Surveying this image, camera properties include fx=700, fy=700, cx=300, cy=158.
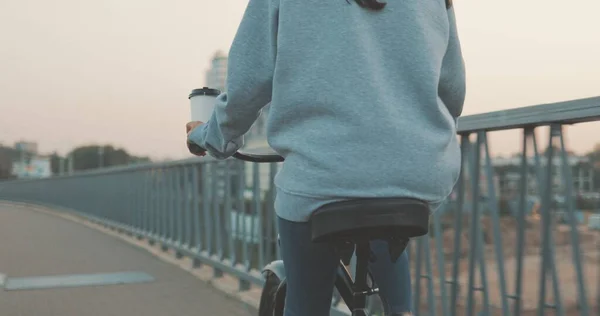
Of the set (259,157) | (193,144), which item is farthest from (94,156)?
(193,144)

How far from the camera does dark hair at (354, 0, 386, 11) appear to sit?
5.34 feet

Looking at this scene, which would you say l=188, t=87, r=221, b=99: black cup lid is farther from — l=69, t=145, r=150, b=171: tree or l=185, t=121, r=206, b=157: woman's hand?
l=69, t=145, r=150, b=171: tree

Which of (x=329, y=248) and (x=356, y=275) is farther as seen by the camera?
(x=356, y=275)

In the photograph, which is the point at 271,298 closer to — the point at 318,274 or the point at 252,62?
the point at 318,274

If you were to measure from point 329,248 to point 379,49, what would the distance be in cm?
49

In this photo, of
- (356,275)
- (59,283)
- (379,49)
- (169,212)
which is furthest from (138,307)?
(379,49)

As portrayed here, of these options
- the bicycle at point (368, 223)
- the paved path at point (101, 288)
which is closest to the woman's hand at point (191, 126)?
the bicycle at point (368, 223)

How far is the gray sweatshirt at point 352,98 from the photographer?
1610mm

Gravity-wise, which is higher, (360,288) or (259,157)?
(259,157)

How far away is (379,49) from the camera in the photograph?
165cm

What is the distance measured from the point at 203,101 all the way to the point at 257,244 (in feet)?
12.3

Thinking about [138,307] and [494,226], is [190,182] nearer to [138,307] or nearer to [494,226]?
[138,307]

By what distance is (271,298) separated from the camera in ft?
7.37

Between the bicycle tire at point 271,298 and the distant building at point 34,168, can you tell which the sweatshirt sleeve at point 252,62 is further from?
the distant building at point 34,168
